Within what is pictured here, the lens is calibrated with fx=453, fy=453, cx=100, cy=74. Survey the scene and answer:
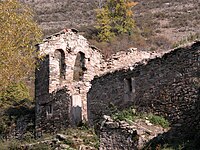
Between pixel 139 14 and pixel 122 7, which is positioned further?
pixel 139 14

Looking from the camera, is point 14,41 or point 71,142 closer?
point 14,41

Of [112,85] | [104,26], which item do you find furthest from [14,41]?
[104,26]

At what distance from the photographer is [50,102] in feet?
67.5

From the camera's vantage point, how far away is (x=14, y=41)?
1506cm

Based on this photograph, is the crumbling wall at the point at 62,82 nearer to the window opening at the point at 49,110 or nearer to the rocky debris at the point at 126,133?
the window opening at the point at 49,110

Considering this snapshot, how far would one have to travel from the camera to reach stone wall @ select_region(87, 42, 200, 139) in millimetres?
13781

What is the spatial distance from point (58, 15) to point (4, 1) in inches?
2210

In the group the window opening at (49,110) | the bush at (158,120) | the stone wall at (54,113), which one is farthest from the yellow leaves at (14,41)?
the window opening at (49,110)

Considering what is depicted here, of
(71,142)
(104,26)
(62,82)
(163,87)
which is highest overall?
(104,26)

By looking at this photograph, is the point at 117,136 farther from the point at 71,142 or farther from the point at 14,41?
the point at 14,41

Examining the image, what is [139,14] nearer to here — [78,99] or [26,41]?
[78,99]

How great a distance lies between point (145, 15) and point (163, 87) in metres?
50.0

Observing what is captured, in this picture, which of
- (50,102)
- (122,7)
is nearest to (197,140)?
(50,102)

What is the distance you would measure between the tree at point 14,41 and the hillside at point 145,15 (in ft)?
111
